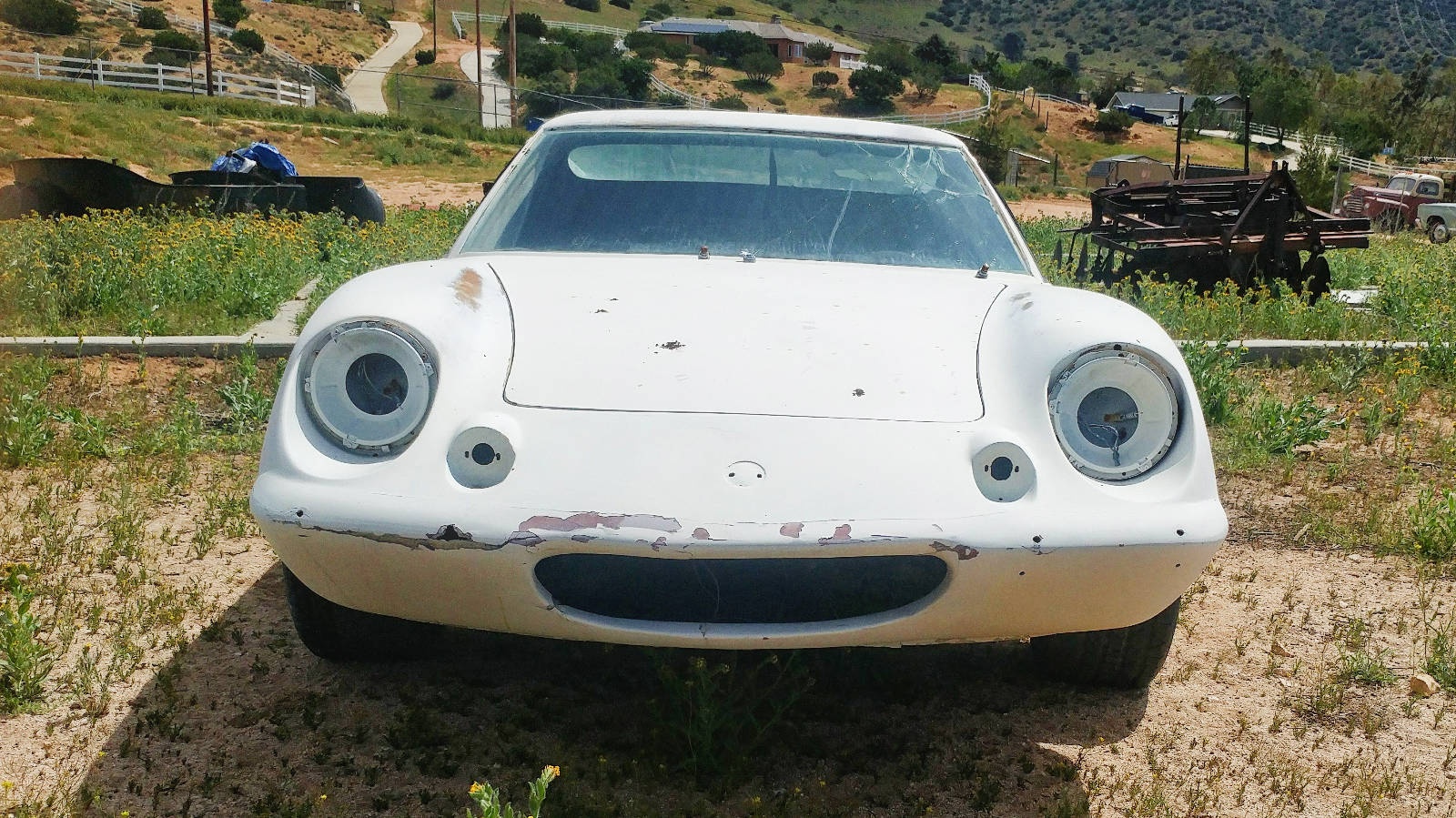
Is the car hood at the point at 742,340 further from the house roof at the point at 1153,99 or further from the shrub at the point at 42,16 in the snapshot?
the house roof at the point at 1153,99

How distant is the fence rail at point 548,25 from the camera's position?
79438 mm

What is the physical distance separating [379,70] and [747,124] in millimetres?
63948

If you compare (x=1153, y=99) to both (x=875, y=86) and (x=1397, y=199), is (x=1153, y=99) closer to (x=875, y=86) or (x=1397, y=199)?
(x=875, y=86)

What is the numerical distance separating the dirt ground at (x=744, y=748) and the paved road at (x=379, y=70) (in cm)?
4393

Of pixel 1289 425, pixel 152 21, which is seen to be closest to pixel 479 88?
pixel 152 21

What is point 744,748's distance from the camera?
2611 mm

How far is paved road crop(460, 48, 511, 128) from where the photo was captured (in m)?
44.2

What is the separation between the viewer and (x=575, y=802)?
7.87 feet

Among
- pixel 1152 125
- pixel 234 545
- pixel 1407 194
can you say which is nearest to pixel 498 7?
pixel 1152 125

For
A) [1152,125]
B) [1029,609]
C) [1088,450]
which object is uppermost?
[1088,450]

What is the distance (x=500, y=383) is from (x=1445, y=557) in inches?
132

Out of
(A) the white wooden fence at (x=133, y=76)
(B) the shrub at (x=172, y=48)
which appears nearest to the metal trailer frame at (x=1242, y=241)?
(A) the white wooden fence at (x=133, y=76)

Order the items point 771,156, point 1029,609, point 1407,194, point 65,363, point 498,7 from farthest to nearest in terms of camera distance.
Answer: point 498,7 < point 1407,194 < point 65,363 < point 771,156 < point 1029,609

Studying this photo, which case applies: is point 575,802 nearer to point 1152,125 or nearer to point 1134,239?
point 1134,239
